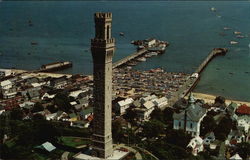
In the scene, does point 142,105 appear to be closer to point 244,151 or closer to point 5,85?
point 244,151

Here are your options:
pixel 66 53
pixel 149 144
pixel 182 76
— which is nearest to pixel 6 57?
pixel 66 53

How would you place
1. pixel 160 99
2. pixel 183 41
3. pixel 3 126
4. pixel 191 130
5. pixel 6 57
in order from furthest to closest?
pixel 183 41, pixel 6 57, pixel 160 99, pixel 191 130, pixel 3 126

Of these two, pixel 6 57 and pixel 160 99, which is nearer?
pixel 160 99

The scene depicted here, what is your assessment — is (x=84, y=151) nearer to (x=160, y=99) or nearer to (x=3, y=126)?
(x=3, y=126)

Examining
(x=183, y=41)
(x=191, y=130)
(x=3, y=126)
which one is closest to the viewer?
(x=3, y=126)

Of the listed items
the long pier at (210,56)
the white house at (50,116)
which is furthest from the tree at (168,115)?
the long pier at (210,56)

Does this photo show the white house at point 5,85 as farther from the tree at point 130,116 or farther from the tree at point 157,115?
the tree at point 157,115
